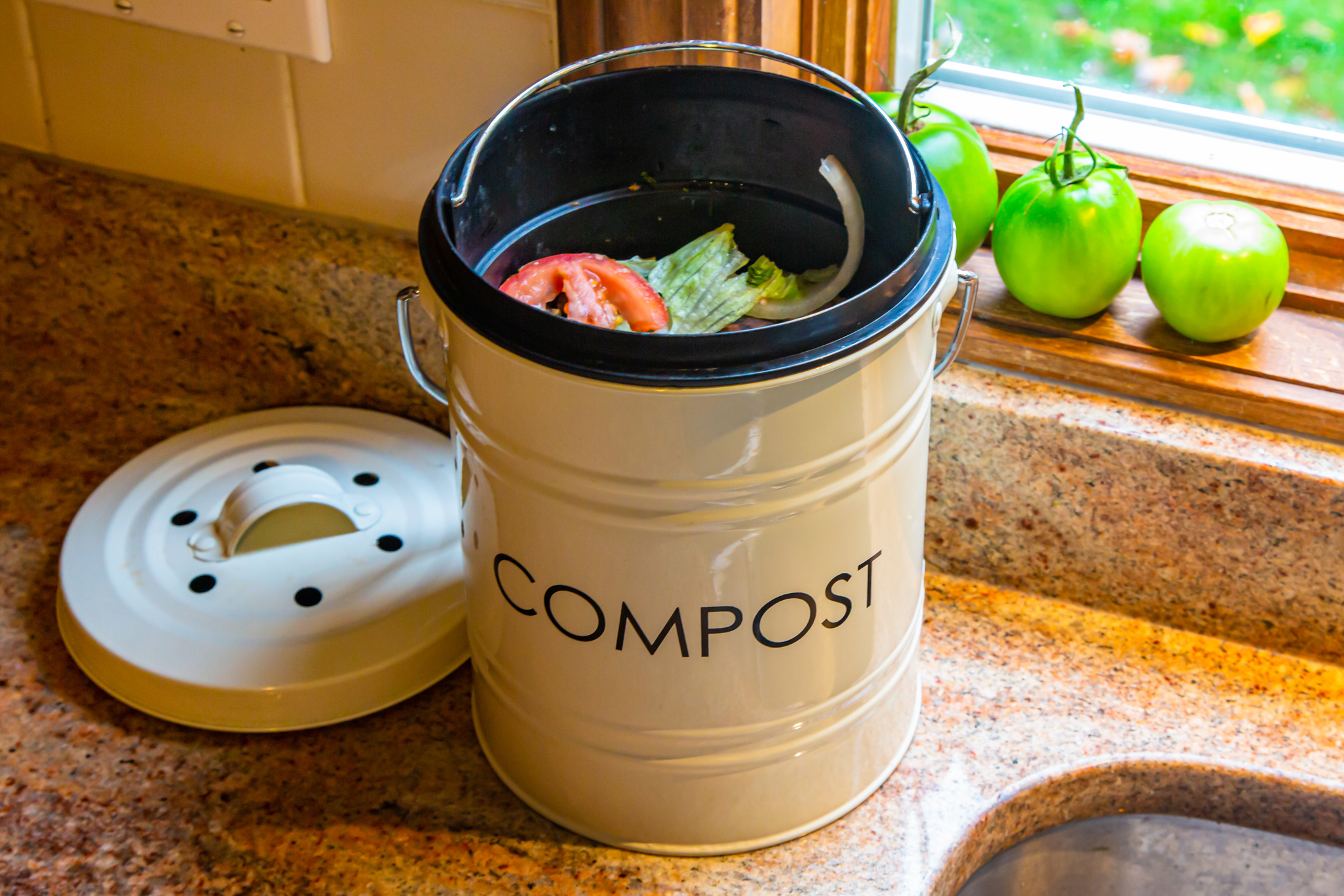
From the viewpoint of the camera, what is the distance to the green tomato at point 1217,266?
71cm

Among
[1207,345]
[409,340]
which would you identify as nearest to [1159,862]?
[1207,345]

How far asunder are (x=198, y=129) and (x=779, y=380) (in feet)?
1.93

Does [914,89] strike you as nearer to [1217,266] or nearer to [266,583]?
[1217,266]

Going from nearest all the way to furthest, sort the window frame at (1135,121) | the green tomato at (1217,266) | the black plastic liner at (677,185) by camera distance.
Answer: the black plastic liner at (677,185) → the green tomato at (1217,266) → the window frame at (1135,121)

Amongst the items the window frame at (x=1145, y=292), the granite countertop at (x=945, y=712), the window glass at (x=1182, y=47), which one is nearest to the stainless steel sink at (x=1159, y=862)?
the granite countertop at (x=945, y=712)

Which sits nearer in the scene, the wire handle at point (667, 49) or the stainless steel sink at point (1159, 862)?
the wire handle at point (667, 49)

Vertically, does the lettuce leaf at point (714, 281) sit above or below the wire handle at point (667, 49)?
below

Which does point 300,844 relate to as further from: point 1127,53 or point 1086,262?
point 1127,53

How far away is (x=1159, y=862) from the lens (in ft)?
2.49

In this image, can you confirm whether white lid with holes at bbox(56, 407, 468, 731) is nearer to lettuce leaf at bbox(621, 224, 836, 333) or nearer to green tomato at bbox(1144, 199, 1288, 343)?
lettuce leaf at bbox(621, 224, 836, 333)

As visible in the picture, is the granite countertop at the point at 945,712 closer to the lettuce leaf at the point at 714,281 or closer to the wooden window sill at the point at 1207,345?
the wooden window sill at the point at 1207,345

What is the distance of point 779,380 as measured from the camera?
49 cm

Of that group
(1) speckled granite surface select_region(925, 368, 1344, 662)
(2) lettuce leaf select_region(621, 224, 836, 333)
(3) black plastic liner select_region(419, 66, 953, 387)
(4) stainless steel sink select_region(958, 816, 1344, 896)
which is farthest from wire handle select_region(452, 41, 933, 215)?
(4) stainless steel sink select_region(958, 816, 1344, 896)

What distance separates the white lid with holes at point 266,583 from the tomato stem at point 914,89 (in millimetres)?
380
